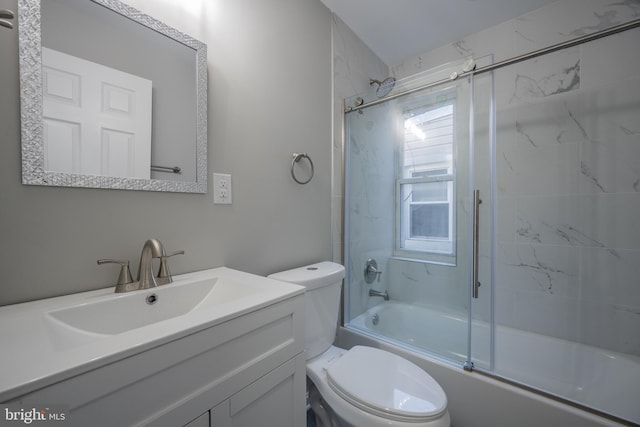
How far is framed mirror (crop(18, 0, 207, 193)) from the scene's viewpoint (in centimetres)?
71

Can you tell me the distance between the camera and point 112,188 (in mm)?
816

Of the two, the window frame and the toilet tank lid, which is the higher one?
the window frame

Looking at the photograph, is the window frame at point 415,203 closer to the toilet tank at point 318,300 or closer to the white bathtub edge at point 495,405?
the white bathtub edge at point 495,405

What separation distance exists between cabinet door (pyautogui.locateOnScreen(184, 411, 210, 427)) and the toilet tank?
0.61 meters

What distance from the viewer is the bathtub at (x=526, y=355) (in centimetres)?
128

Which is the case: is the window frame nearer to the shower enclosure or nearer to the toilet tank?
the shower enclosure

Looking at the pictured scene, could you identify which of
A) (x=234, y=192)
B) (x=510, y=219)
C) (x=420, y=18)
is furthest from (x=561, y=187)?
(x=234, y=192)

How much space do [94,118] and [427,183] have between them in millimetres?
1683

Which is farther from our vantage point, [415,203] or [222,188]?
[415,203]

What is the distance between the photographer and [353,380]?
3.40 feet

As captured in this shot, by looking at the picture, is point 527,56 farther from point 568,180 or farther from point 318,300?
point 318,300

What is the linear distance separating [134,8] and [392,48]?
5.92 feet

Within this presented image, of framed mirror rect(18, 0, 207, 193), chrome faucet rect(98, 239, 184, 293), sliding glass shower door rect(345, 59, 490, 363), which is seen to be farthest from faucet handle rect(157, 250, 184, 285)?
sliding glass shower door rect(345, 59, 490, 363)

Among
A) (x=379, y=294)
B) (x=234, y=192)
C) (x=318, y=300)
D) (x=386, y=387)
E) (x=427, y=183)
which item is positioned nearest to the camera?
(x=386, y=387)
